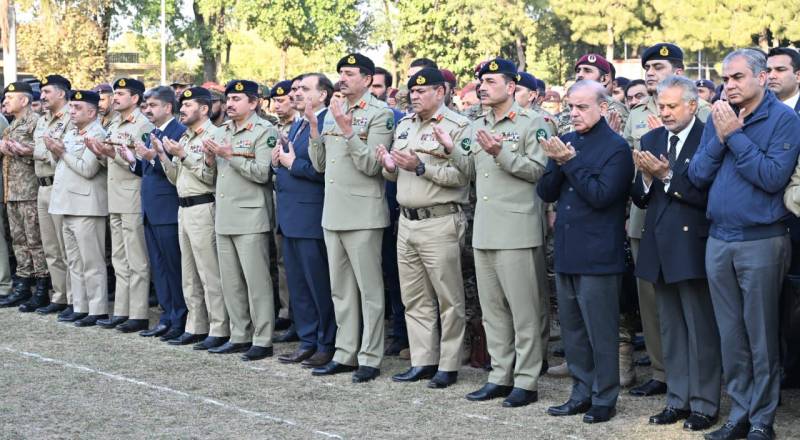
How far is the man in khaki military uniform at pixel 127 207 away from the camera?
377 inches

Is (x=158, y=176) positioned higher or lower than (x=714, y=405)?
higher

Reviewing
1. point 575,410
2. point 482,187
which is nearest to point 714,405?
point 575,410

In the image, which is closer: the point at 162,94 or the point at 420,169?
the point at 420,169

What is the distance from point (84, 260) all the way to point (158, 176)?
51.4 inches

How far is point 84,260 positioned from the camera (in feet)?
32.9

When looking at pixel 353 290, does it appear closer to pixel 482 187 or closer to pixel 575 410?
pixel 482 187

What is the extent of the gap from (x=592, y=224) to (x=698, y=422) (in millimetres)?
1186

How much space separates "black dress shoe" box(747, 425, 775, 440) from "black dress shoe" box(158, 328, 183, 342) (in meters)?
4.92

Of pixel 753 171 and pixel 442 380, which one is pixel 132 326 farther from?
pixel 753 171

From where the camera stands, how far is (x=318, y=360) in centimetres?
825

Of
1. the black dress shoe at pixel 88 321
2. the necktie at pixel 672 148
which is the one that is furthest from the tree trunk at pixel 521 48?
the necktie at pixel 672 148

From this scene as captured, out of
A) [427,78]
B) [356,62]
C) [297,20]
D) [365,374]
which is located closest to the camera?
[427,78]

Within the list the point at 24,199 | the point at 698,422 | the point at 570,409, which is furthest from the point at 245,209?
the point at 698,422

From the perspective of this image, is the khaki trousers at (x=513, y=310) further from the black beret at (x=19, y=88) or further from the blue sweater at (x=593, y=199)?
the black beret at (x=19, y=88)
